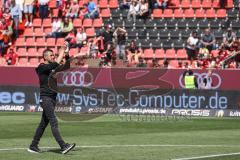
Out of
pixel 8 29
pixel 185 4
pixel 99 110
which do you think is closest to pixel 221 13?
pixel 185 4

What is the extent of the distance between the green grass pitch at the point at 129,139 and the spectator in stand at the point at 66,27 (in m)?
12.8

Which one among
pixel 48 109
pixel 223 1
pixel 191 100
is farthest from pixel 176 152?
pixel 223 1

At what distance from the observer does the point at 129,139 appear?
810 inches

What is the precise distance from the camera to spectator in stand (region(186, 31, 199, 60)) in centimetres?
3759

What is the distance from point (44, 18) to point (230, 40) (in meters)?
13.1

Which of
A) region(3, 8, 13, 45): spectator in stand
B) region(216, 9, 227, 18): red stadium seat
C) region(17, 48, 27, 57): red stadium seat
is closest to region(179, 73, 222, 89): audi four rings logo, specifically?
region(216, 9, 227, 18): red stadium seat

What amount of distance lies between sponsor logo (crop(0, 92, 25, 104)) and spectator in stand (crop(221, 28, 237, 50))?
10162 mm

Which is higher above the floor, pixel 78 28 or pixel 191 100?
pixel 78 28

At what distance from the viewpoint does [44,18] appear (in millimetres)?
45125

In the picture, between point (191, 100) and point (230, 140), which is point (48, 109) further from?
point (191, 100)

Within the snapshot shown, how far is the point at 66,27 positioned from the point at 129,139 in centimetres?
2246

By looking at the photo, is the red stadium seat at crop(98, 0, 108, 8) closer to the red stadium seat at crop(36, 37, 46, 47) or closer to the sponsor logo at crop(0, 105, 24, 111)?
the red stadium seat at crop(36, 37, 46, 47)

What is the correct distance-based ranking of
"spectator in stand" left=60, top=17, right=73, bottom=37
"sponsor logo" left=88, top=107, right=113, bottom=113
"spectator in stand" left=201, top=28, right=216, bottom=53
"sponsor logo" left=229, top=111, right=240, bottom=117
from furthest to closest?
1. "spectator in stand" left=60, top=17, right=73, bottom=37
2. "spectator in stand" left=201, top=28, right=216, bottom=53
3. "sponsor logo" left=88, top=107, right=113, bottom=113
4. "sponsor logo" left=229, top=111, right=240, bottom=117

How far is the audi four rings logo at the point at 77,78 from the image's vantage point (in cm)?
3527
